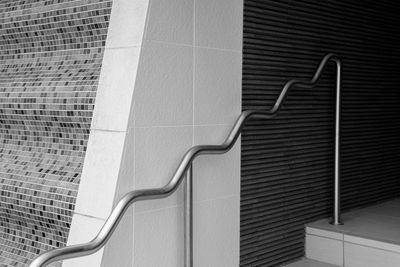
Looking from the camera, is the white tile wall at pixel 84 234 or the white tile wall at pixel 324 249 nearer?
the white tile wall at pixel 84 234

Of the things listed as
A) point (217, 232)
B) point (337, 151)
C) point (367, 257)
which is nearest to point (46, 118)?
point (217, 232)

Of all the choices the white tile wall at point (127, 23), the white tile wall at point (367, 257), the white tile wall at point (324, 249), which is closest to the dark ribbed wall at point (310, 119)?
the white tile wall at point (324, 249)

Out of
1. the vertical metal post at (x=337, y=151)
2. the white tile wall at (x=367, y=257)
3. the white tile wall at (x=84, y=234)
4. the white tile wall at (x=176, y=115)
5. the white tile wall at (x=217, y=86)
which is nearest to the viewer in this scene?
the white tile wall at (x=84, y=234)

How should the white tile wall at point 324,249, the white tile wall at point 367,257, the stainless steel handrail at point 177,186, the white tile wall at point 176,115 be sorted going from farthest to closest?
the white tile wall at point 324,249 < the white tile wall at point 367,257 < the white tile wall at point 176,115 < the stainless steel handrail at point 177,186

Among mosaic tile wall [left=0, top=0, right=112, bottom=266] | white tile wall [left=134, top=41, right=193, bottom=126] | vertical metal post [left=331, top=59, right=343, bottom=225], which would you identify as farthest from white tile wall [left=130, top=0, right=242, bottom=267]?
vertical metal post [left=331, top=59, right=343, bottom=225]

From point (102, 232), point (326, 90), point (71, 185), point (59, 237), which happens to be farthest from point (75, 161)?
point (326, 90)

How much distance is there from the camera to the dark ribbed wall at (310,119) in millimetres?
2809

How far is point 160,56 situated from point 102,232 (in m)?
0.83

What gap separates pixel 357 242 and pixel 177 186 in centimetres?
138

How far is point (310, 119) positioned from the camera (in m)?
3.28

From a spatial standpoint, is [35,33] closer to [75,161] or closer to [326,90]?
[75,161]

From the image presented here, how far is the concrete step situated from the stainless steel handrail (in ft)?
0.50

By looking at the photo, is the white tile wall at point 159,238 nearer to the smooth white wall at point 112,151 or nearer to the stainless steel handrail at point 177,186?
the smooth white wall at point 112,151

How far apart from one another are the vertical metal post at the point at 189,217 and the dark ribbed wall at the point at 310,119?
21.5 inches
